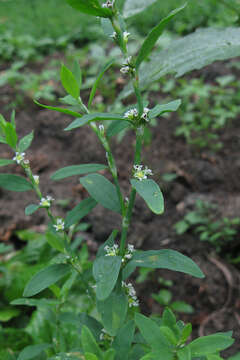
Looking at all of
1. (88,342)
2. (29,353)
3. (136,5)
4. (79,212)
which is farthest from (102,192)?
(136,5)

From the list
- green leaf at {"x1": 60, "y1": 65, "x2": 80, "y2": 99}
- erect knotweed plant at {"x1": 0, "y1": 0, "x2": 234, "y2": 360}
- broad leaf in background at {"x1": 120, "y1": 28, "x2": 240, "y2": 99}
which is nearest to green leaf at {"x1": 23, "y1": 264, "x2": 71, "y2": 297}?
erect knotweed plant at {"x1": 0, "y1": 0, "x2": 234, "y2": 360}

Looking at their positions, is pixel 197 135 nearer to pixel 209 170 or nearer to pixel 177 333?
pixel 209 170

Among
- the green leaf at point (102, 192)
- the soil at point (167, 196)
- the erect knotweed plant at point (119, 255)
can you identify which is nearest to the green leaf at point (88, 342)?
the erect knotweed plant at point (119, 255)

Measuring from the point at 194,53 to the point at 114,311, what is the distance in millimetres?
709

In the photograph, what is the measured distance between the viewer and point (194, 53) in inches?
42.4

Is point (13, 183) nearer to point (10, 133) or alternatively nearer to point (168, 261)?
point (10, 133)

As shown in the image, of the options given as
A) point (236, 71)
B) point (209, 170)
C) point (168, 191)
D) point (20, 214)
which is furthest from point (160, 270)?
point (236, 71)

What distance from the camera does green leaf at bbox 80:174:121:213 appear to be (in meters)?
0.82

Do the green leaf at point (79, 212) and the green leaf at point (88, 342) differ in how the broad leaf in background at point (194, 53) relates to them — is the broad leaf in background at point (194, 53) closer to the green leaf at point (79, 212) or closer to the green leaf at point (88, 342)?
the green leaf at point (79, 212)

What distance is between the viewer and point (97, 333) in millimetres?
893

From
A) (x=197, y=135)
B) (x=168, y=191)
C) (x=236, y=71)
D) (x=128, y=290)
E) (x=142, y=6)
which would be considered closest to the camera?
(x=128, y=290)

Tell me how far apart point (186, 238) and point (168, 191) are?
1.35ft

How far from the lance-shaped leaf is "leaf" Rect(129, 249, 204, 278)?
0.45 meters

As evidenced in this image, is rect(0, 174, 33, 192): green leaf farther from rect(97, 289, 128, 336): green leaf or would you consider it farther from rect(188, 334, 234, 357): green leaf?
rect(188, 334, 234, 357): green leaf
